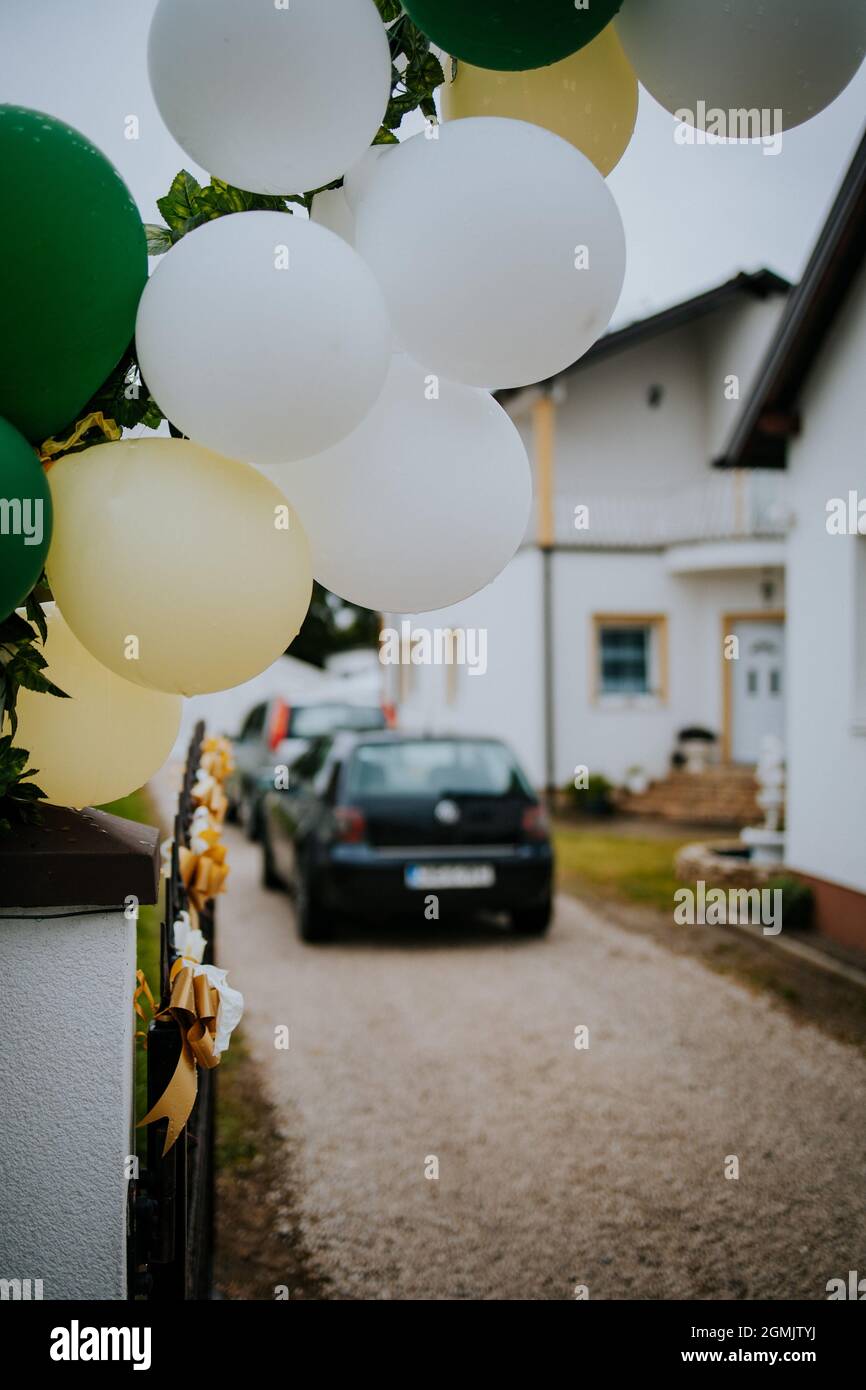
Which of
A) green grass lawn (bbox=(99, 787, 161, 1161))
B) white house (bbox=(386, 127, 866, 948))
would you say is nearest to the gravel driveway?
green grass lawn (bbox=(99, 787, 161, 1161))

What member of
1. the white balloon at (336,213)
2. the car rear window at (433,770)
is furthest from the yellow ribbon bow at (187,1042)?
the car rear window at (433,770)

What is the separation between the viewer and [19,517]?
1356 millimetres

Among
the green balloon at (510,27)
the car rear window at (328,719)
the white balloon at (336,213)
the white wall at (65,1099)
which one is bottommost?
the white wall at (65,1099)

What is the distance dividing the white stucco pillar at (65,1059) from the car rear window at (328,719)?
403 inches

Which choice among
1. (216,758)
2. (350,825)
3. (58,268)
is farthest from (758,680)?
(58,268)

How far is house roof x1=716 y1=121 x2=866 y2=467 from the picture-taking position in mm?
6344

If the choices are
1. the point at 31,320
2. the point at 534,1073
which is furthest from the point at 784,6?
the point at 534,1073

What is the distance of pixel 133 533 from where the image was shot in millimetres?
1456

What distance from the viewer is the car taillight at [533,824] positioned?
695 cm

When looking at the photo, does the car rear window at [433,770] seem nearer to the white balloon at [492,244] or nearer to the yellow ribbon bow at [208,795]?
the yellow ribbon bow at [208,795]

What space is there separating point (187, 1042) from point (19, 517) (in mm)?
988
